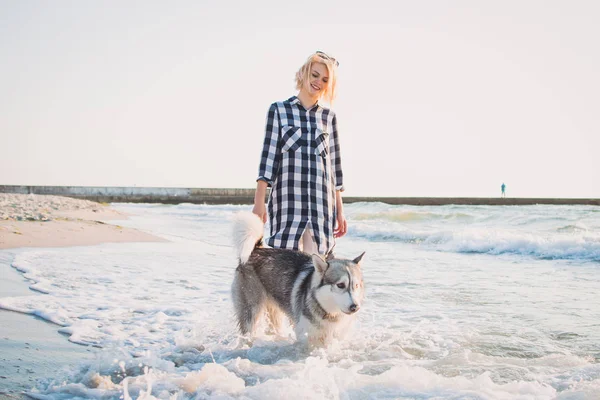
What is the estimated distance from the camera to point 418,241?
1530cm

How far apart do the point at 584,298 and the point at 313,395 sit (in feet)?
15.7

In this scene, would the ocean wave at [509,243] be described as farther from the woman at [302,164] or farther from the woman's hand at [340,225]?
the woman at [302,164]

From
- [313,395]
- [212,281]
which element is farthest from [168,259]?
[313,395]

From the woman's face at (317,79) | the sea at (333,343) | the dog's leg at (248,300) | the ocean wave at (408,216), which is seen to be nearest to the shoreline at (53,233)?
the sea at (333,343)

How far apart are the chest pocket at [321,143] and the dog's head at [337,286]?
3.12ft

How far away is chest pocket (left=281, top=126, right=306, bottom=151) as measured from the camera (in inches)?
167

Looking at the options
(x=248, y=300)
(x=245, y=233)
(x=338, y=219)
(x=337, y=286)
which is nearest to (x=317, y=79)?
(x=338, y=219)

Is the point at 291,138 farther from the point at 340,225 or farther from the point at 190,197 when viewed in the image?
the point at 190,197

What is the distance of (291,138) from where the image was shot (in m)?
4.24

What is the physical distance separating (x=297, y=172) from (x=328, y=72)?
831 millimetres

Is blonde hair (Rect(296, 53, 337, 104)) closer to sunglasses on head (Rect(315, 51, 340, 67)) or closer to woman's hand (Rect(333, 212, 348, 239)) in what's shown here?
sunglasses on head (Rect(315, 51, 340, 67))

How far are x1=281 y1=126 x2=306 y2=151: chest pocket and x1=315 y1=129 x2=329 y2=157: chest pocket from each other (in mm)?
153

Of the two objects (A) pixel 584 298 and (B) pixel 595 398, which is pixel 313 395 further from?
(A) pixel 584 298

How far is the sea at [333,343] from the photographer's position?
3.24 metres
